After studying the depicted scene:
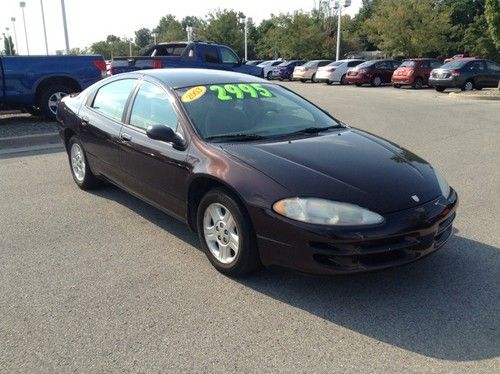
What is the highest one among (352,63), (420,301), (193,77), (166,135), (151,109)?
(193,77)

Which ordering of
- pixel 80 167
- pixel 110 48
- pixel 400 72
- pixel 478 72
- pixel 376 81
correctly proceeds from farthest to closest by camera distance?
pixel 110 48 → pixel 376 81 → pixel 400 72 → pixel 478 72 → pixel 80 167

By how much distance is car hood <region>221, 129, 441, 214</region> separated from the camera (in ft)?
11.0

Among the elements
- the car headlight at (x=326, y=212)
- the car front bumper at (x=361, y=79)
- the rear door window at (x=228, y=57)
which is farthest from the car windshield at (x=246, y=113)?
the car front bumper at (x=361, y=79)

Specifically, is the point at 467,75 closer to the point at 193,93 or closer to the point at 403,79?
the point at 403,79

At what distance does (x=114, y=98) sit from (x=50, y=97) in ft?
20.7

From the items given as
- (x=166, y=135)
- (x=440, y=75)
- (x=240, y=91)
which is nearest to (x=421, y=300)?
(x=166, y=135)

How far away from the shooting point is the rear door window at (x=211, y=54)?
50.5ft

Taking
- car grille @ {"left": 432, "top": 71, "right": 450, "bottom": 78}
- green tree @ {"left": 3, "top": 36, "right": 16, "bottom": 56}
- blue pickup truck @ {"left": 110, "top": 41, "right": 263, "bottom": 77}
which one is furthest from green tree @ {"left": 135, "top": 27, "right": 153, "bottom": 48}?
blue pickup truck @ {"left": 110, "top": 41, "right": 263, "bottom": 77}

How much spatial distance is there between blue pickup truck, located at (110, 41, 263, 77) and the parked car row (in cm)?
988

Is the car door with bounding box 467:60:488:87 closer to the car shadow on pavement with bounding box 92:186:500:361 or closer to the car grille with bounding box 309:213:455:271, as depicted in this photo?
the car shadow on pavement with bounding box 92:186:500:361

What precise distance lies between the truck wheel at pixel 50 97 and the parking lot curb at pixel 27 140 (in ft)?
5.19

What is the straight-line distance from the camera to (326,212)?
3.24 meters

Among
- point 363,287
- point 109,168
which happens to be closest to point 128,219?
point 109,168

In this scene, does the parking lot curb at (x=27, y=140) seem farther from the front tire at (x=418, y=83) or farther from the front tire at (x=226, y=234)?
the front tire at (x=418, y=83)
